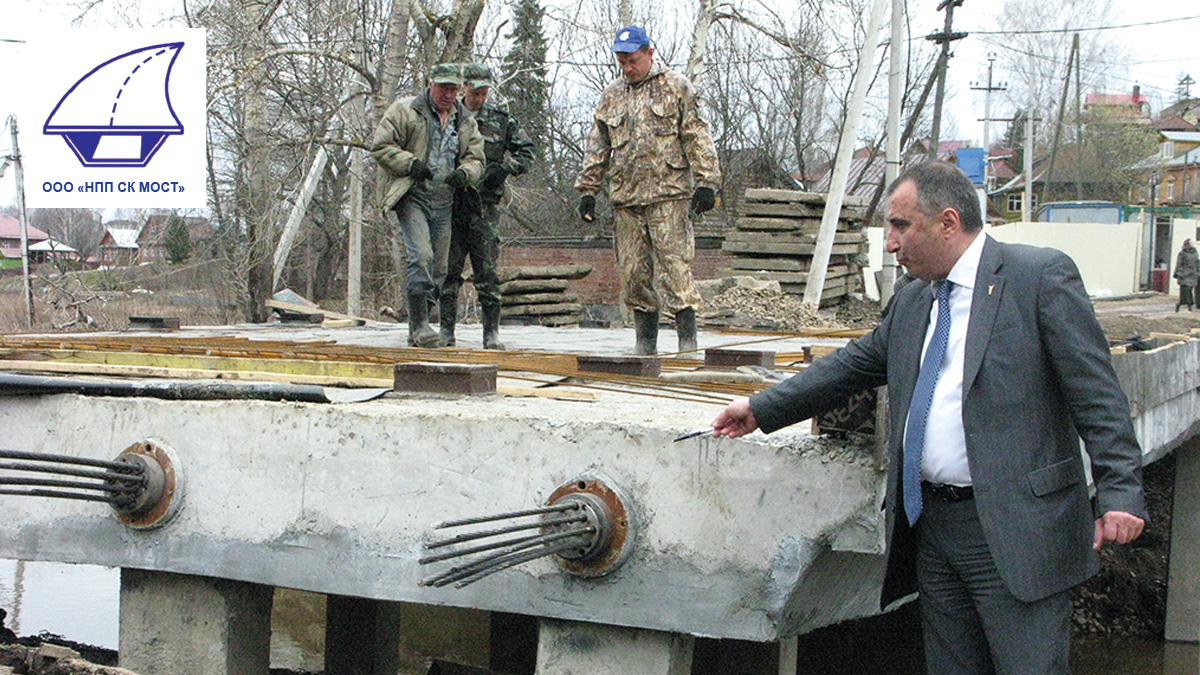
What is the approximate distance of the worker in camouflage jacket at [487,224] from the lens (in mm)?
7957

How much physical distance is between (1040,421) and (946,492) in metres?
0.29

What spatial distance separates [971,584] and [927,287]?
→ 75 cm

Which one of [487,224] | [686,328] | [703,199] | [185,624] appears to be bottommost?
[185,624]

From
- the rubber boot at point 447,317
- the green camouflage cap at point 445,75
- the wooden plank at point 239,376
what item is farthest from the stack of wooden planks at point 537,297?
the wooden plank at point 239,376

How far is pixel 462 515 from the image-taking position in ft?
12.7

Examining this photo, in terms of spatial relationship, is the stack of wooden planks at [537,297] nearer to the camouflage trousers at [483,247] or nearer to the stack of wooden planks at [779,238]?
the stack of wooden planks at [779,238]

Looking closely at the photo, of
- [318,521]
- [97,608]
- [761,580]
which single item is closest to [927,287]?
[761,580]

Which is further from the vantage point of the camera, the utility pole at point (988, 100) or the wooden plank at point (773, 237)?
the utility pole at point (988, 100)

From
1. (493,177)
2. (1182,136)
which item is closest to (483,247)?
(493,177)

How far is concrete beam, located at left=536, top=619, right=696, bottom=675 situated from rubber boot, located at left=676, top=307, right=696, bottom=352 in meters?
3.54

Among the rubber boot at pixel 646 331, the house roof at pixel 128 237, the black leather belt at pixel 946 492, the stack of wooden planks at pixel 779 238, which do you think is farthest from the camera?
the house roof at pixel 128 237

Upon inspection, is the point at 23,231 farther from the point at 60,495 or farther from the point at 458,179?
the point at 60,495

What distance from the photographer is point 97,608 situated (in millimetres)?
8320

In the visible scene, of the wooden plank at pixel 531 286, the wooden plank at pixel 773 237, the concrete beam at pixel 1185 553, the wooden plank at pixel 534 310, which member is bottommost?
the concrete beam at pixel 1185 553
